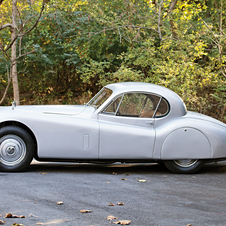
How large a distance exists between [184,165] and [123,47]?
8305 mm

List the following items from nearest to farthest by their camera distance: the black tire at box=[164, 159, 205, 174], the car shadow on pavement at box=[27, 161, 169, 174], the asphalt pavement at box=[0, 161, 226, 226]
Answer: the asphalt pavement at box=[0, 161, 226, 226], the black tire at box=[164, 159, 205, 174], the car shadow on pavement at box=[27, 161, 169, 174]

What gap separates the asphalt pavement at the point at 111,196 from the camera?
4051mm

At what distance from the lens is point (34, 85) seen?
604 inches

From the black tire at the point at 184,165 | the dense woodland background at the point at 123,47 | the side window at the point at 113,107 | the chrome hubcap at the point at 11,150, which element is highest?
the dense woodland background at the point at 123,47

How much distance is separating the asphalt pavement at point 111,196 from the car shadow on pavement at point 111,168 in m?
0.02

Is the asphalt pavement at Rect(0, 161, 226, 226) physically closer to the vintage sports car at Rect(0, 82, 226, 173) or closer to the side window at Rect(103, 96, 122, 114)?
the vintage sports car at Rect(0, 82, 226, 173)

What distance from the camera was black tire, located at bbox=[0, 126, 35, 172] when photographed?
6.11 m

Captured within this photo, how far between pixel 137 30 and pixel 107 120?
7523 millimetres

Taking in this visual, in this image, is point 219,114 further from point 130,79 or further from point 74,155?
point 74,155

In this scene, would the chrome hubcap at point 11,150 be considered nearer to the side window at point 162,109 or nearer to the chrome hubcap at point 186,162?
the side window at point 162,109

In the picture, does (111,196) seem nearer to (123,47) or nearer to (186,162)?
(186,162)

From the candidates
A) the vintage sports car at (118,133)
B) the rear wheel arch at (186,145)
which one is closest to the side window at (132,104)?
the vintage sports car at (118,133)

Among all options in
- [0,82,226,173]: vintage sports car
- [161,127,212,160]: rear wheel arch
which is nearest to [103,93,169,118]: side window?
[0,82,226,173]: vintage sports car

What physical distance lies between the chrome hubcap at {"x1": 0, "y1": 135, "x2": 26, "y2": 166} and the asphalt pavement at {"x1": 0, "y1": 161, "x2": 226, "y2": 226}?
0.80ft
